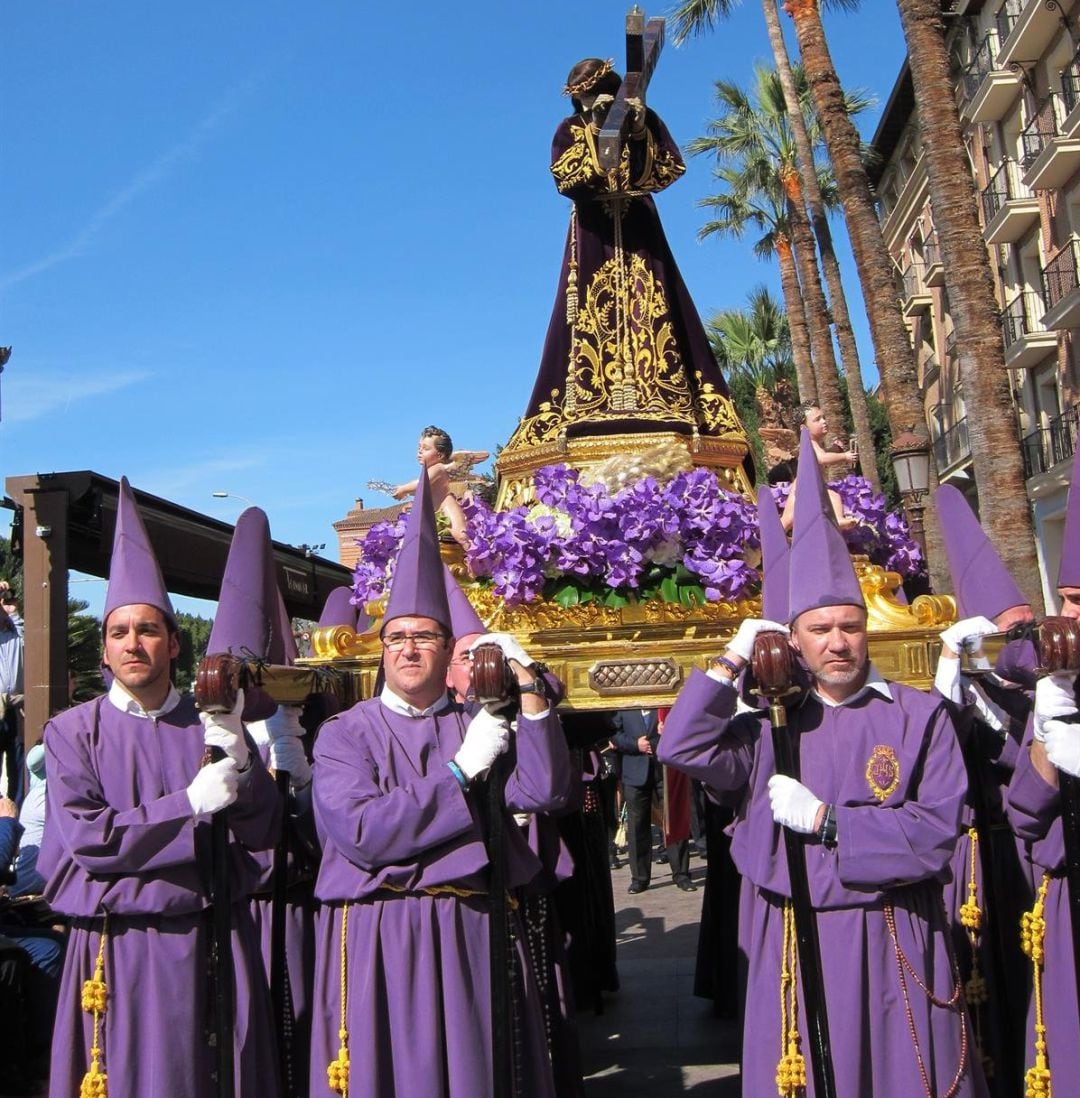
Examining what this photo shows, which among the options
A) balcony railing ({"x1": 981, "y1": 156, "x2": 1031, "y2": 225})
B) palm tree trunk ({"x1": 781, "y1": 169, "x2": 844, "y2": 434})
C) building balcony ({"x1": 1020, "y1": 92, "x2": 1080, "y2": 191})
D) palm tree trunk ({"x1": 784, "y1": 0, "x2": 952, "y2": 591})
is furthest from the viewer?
balcony railing ({"x1": 981, "y1": 156, "x2": 1031, "y2": 225})

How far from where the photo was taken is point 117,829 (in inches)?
147

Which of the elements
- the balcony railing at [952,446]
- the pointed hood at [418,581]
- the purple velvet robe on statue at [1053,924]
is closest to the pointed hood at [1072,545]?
the purple velvet robe on statue at [1053,924]

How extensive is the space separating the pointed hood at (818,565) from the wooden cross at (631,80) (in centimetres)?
292

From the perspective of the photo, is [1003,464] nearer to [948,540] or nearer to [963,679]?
[948,540]

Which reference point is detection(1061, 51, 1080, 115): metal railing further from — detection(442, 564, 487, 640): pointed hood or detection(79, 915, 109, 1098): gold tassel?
detection(79, 915, 109, 1098): gold tassel

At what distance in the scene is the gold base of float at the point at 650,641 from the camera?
5289 mm

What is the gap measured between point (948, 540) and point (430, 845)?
2.58 meters

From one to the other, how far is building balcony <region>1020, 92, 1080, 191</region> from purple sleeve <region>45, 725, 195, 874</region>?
76.9 feet

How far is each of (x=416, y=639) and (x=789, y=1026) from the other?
163cm

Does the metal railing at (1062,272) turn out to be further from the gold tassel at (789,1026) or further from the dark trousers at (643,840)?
the gold tassel at (789,1026)

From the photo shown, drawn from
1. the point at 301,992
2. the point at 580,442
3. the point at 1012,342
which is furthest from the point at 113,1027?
the point at 1012,342

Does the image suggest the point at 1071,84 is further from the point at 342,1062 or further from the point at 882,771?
the point at 342,1062

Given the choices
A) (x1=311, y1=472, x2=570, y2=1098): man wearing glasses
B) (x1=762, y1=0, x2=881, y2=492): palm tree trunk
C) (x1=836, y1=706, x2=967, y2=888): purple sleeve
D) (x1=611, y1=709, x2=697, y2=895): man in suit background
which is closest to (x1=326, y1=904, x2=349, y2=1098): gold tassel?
(x1=311, y1=472, x2=570, y2=1098): man wearing glasses

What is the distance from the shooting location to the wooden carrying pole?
3.49 m
